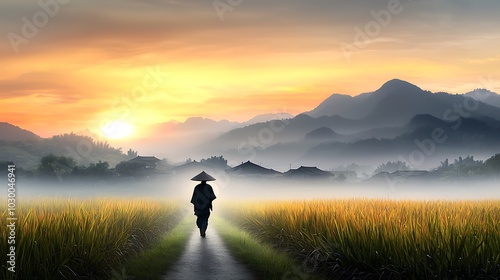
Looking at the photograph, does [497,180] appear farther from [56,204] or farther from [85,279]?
[85,279]

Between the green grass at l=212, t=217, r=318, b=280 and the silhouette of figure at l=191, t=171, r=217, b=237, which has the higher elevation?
the silhouette of figure at l=191, t=171, r=217, b=237

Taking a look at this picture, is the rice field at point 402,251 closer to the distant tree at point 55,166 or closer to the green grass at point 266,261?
the green grass at point 266,261

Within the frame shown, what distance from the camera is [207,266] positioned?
15.3 meters

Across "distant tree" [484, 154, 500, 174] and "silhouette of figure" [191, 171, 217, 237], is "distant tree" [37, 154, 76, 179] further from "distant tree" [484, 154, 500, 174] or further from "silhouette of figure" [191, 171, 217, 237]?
"distant tree" [484, 154, 500, 174]

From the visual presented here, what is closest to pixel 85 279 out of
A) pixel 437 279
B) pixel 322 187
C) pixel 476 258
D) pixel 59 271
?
pixel 59 271

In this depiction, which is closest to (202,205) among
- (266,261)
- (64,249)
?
(266,261)

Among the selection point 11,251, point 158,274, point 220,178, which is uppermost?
point 220,178

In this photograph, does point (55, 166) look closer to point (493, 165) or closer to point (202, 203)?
point (493, 165)

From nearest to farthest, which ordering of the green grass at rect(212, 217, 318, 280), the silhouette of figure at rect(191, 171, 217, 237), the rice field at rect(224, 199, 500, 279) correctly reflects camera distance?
1. the rice field at rect(224, 199, 500, 279)
2. the green grass at rect(212, 217, 318, 280)
3. the silhouette of figure at rect(191, 171, 217, 237)

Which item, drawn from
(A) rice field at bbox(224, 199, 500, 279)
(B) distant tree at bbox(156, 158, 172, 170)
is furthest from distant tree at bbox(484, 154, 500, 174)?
(A) rice field at bbox(224, 199, 500, 279)

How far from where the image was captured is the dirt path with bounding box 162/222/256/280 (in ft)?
44.8

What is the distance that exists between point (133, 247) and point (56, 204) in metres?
6.41

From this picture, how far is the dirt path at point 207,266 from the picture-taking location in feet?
44.8

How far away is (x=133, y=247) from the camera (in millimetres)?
17438
